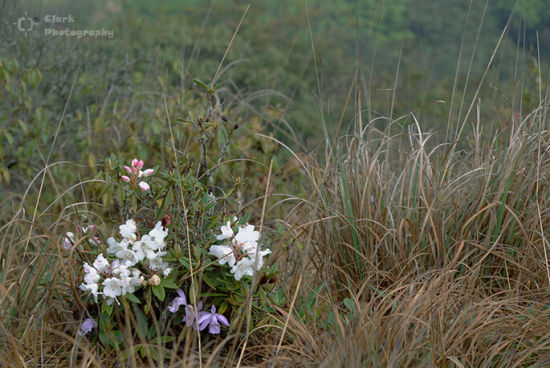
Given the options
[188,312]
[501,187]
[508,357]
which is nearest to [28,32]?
[188,312]

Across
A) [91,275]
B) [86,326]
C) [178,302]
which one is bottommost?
[86,326]

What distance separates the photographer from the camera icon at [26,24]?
474 centimetres

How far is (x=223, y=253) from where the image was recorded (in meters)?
2.25

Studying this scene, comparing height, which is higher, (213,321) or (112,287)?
(112,287)

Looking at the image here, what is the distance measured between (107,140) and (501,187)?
283 centimetres

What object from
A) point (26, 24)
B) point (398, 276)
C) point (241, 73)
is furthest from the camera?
point (241, 73)

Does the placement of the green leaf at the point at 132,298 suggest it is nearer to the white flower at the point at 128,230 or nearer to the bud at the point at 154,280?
the bud at the point at 154,280

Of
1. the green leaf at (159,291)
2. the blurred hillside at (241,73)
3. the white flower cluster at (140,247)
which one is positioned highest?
the white flower cluster at (140,247)

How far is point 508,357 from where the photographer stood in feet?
7.07

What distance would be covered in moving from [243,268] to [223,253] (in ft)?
0.29

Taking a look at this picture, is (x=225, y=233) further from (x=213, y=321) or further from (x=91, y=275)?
(x=91, y=275)

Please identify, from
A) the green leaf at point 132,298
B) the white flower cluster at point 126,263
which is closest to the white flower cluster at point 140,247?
the white flower cluster at point 126,263

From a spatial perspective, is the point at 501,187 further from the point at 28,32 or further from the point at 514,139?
the point at 28,32

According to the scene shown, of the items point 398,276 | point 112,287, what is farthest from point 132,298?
point 398,276
